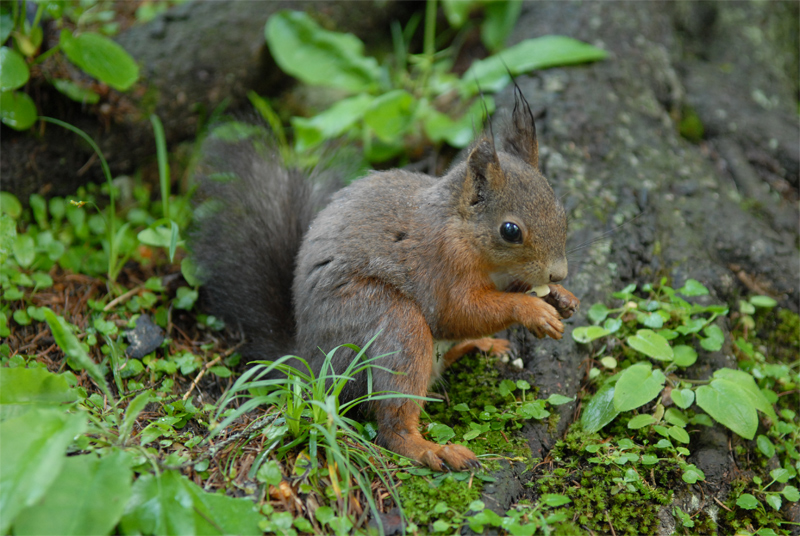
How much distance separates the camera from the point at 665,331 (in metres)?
2.70

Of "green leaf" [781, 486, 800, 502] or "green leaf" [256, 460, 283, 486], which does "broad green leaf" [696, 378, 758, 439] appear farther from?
"green leaf" [256, 460, 283, 486]

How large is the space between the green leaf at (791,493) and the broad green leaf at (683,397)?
1.61ft

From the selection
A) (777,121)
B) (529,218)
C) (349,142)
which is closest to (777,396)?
(529,218)

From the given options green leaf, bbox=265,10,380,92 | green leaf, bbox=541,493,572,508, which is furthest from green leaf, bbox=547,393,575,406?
green leaf, bbox=265,10,380,92

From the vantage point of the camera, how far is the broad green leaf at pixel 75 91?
10.9 feet

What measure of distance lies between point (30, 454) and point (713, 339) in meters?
2.60

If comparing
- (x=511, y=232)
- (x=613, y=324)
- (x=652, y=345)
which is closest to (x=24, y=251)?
(x=511, y=232)

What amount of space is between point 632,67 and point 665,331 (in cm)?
233

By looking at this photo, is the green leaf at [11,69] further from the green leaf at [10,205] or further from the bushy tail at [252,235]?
the bushy tail at [252,235]

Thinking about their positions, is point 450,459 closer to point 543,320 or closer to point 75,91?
point 543,320

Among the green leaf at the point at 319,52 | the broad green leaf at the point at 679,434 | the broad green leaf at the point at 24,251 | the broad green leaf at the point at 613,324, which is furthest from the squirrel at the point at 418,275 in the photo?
the green leaf at the point at 319,52

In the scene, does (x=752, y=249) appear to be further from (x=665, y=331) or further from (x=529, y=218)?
(x=529, y=218)

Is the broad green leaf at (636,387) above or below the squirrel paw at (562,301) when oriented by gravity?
below

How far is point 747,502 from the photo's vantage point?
7.68 ft
